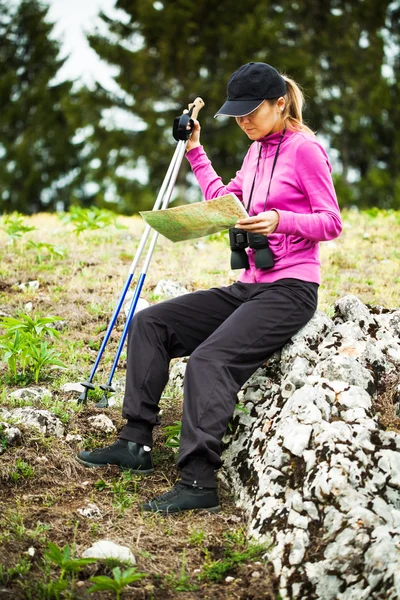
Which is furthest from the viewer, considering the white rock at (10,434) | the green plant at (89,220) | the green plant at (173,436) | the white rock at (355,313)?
the green plant at (89,220)

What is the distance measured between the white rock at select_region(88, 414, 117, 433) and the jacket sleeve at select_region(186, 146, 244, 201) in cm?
165

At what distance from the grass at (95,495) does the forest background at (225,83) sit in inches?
599

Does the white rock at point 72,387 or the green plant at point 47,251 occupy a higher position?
the white rock at point 72,387

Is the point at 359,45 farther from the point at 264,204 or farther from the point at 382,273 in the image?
the point at 264,204

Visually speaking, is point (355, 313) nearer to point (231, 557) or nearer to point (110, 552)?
point (231, 557)

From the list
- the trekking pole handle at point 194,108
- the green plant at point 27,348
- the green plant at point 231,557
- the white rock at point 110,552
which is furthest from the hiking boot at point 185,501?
the trekking pole handle at point 194,108

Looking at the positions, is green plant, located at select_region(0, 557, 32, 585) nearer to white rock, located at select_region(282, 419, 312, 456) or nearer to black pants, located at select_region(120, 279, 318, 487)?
black pants, located at select_region(120, 279, 318, 487)

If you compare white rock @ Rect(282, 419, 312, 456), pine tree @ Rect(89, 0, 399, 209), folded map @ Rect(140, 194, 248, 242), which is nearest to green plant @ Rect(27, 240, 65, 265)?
folded map @ Rect(140, 194, 248, 242)

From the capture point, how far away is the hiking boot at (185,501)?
364cm

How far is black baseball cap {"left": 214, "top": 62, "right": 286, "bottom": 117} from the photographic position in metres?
4.16

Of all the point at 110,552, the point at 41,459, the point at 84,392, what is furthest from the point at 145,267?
the point at 110,552

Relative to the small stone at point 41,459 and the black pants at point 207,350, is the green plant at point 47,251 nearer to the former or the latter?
the black pants at point 207,350

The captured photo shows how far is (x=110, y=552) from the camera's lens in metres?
3.25

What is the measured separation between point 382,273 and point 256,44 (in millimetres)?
16206
